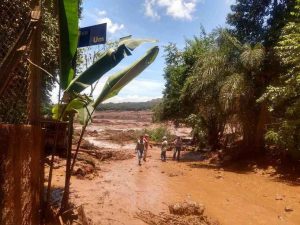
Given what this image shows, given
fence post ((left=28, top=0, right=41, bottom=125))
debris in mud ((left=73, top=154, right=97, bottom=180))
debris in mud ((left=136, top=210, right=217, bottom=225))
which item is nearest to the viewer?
fence post ((left=28, top=0, right=41, bottom=125))

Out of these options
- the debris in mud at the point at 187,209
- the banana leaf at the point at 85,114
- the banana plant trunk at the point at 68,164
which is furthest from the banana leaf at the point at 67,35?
the debris in mud at the point at 187,209

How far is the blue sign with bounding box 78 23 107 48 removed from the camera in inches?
197

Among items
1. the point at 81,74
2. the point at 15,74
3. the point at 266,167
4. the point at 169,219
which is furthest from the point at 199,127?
the point at 15,74

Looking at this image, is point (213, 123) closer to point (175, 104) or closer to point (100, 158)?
point (175, 104)

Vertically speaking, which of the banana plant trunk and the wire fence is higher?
the wire fence

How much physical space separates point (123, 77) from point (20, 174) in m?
2.19

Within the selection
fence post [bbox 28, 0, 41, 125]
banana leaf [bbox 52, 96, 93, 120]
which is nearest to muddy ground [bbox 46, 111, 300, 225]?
banana leaf [bbox 52, 96, 93, 120]

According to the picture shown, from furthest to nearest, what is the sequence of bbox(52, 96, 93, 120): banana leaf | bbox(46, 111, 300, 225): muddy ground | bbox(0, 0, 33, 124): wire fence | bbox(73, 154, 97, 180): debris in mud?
bbox(73, 154, 97, 180): debris in mud, bbox(46, 111, 300, 225): muddy ground, bbox(52, 96, 93, 120): banana leaf, bbox(0, 0, 33, 124): wire fence

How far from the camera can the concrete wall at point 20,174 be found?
392cm

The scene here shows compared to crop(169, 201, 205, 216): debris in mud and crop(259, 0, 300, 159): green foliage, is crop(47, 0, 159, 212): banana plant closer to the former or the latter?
crop(169, 201, 205, 216): debris in mud

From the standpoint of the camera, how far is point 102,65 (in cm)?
532

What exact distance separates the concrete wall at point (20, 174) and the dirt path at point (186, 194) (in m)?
2.45

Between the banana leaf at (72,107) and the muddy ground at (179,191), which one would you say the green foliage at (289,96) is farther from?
the banana leaf at (72,107)

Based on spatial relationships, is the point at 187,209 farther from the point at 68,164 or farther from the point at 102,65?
the point at 102,65
